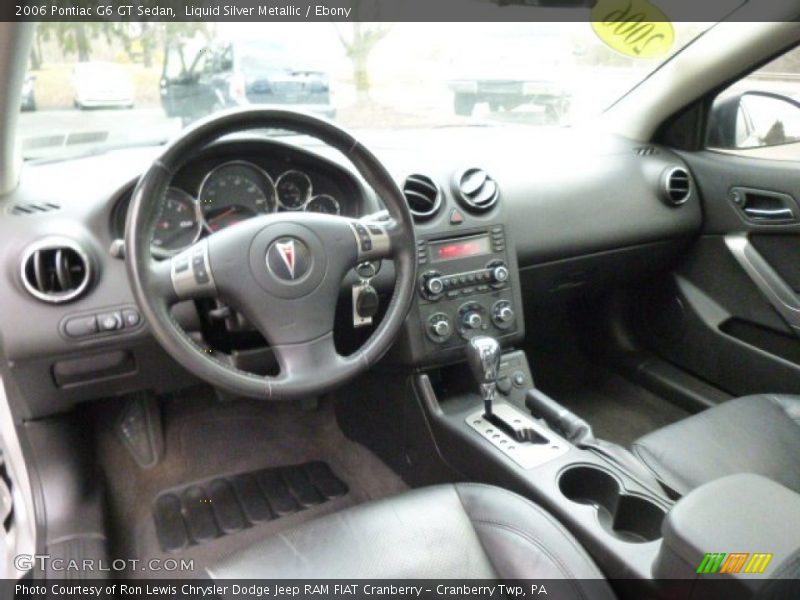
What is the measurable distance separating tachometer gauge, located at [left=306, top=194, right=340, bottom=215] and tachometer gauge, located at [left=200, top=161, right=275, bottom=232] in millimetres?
97

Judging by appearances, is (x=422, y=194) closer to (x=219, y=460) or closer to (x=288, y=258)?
(x=288, y=258)

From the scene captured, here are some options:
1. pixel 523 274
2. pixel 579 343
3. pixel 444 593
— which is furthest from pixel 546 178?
Answer: pixel 444 593

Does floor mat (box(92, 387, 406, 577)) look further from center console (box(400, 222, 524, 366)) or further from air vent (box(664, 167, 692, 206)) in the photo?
air vent (box(664, 167, 692, 206))

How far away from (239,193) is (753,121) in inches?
73.6

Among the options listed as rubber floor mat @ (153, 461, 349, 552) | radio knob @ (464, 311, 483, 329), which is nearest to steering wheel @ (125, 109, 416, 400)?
radio knob @ (464, 311, 483, 329)

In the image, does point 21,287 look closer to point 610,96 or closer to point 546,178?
A: point 546,178

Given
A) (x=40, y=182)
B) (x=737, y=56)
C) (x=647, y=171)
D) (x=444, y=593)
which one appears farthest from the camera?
(x=647, y=171)

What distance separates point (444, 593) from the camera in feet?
3.93

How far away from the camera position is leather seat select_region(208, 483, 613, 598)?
3.97 ft

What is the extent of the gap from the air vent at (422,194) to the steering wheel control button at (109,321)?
0.82 m

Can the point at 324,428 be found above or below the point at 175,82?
below

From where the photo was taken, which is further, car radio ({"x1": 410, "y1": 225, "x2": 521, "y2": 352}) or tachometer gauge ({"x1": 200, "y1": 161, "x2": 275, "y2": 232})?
car radio ({"x1": 410, "y1": 225, "x2": 521, "y2": 352})

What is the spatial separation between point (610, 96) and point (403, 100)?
0.92 meters

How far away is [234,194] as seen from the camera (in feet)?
5.47
